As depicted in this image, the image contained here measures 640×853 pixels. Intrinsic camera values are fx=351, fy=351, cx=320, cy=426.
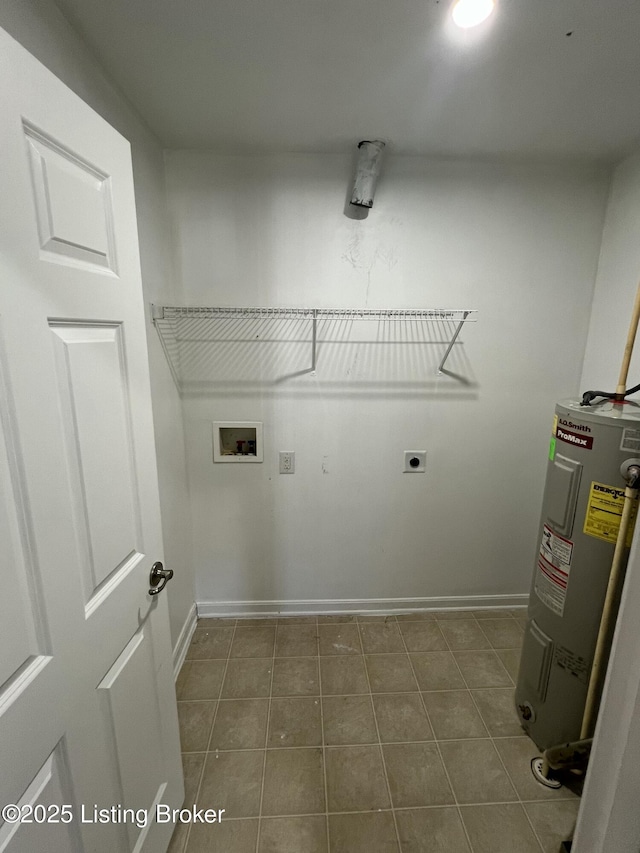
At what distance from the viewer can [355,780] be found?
1329 mm

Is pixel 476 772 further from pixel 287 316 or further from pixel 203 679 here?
pixel 287 316

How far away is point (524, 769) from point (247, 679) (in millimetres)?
1220

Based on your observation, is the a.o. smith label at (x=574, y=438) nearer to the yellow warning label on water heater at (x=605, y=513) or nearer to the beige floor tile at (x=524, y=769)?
the yellow warning label on water heater at (x=605, y=513)

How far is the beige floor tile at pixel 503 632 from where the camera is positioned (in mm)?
1980

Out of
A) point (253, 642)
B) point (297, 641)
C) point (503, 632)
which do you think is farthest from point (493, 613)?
point (253, 642)

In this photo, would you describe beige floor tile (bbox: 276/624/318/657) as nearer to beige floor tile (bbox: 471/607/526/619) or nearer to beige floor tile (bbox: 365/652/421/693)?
beige floor tile (bbox: 365/652/421/693)

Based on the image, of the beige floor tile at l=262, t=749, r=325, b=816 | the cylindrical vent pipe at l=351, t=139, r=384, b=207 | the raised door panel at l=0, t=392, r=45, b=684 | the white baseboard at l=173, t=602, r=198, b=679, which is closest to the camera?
the raised door panel at l=0, t=392, r=45, b=684

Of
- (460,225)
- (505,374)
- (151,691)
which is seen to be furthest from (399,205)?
(151,691)

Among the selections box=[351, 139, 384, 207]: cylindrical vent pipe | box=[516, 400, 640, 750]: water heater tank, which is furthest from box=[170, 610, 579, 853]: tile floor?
box=[351, 139, 384, 207]: cylindrical vent pipe

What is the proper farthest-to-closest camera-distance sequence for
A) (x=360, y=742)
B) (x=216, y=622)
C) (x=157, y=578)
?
(x=216, y=622), (x=360, y=742), (x=157, y=578)

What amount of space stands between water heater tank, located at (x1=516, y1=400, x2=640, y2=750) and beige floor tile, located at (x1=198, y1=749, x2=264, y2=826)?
1136mm

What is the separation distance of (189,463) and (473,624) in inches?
76.5

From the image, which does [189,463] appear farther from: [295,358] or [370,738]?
[370,738]

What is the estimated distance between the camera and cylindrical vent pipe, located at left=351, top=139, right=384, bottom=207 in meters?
1.56
